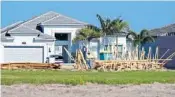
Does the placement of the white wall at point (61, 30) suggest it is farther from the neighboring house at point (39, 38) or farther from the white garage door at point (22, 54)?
the white garage door at point (22, 54)

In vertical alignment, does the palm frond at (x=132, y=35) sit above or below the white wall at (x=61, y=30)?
below

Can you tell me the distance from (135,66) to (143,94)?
88.7 ft

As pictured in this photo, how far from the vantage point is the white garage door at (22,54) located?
194ft

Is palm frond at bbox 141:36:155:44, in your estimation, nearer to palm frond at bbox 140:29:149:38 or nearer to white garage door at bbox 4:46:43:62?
palm frond at bbox 140:29:149:38

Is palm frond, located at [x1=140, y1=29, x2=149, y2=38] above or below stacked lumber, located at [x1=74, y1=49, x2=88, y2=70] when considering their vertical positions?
above

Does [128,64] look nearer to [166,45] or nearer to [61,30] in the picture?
[166,45]

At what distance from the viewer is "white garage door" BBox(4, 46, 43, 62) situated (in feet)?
194

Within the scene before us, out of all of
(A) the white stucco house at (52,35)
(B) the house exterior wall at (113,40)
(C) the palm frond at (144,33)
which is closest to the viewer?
(A) the white stucco house at (52,35)

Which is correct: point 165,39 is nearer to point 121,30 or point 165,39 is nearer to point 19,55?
point 121,30

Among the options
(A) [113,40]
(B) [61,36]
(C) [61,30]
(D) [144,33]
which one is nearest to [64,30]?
(C) [61,30]

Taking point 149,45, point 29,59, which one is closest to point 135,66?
point 29,59

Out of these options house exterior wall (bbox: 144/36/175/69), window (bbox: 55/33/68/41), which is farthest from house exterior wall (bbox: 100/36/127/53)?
house exterior wall (bbox: 144/36/175/69)

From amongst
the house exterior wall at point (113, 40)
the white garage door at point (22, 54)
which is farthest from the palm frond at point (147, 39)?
the white garage door at point (22, 54)

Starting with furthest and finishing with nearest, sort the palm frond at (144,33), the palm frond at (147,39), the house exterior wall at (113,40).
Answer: the house exterior wall at (113,40) < the palm frond at (144,33) < the palm frond at (147,39)
